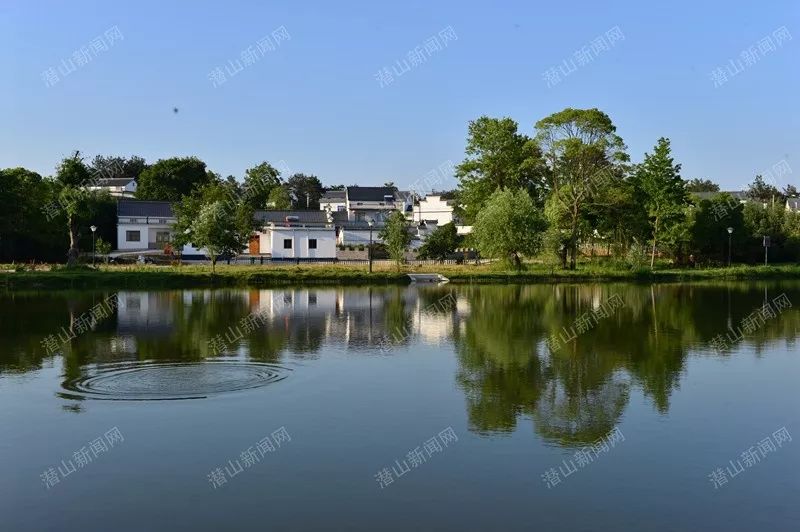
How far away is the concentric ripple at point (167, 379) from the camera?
14062mm

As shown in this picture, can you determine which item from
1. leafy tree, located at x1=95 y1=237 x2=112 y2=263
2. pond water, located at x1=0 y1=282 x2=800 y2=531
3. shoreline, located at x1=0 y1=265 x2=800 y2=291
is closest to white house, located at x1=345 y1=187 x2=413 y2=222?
leafy tree, located at x1=95 y1=237 x2=112 y2=263

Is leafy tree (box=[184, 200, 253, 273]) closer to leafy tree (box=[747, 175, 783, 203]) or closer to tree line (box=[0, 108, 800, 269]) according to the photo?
tree line (box=[0, 108, 800, 269])

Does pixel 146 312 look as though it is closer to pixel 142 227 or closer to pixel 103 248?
pixel 103 248

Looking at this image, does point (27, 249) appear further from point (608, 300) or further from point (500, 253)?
point (608, 300)

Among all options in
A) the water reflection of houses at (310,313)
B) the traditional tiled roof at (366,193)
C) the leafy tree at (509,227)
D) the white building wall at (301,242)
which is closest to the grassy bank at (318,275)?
the leafy tree at (509,227)

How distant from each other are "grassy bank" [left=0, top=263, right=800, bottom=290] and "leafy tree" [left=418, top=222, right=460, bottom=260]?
4.78m

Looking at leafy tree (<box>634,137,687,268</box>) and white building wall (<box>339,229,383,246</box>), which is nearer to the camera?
leafy tree (<box>634,137,687,268</box>)

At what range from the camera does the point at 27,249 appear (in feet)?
166

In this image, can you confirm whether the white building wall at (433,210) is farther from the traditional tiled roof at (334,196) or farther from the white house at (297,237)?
the white house at (297,237)

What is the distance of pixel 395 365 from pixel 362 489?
26.2 feet

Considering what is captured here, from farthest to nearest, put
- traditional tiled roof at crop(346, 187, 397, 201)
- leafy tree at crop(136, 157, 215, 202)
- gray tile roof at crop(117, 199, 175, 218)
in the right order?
traditional tiled roof at crop(346, 187, 397, 201)
leafy tree at crop(136, 157, 215, 202)
gray tile roof at crop(117, 199, 175, 218)

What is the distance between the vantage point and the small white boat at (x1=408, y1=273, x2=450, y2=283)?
44.4 m

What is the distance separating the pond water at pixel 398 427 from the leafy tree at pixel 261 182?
187 ft

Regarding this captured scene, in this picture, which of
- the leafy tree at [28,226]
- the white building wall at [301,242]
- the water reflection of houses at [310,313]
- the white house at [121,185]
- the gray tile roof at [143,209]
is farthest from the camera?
the white house at [121,185]
